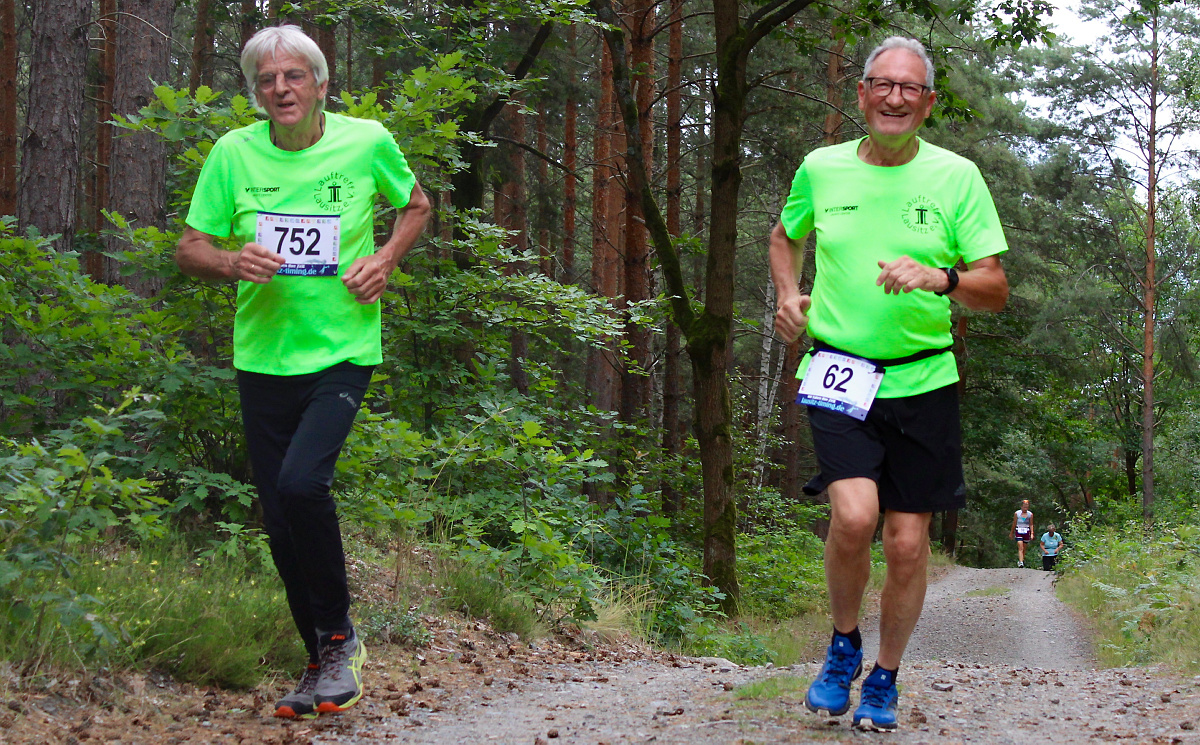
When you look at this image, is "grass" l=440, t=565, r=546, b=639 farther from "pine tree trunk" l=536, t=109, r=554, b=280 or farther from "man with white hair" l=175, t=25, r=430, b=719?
"pine tree trunk" l=536, t=109, r=554, b=280

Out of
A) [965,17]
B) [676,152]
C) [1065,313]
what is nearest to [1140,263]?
[1065,313]

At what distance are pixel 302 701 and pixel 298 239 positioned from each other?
65.1 inches

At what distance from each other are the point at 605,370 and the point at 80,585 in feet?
59.4

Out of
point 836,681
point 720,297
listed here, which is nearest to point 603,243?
point 720,297

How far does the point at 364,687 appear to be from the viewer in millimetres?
4391

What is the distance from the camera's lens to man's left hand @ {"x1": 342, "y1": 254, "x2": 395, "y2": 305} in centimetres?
354

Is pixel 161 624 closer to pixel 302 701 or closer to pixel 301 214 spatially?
pixel 302 701

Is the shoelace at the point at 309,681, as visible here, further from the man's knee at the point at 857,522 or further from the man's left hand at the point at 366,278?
the man's knee at the point at 857,522

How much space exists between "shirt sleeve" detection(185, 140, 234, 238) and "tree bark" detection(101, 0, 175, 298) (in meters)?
4.96

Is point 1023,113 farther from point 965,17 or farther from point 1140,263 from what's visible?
point 965,17

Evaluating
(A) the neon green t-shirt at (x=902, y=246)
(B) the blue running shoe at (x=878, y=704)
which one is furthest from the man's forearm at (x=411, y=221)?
(B) the blue running shoe at (x=878, y=704)

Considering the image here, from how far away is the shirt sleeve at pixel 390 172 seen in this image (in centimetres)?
378

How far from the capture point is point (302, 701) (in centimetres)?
372

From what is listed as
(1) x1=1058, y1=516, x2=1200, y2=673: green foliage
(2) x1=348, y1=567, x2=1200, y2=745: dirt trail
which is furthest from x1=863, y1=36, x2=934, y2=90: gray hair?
(1) x1=1058, y1=516, x2=1200, y2=673: green foliage
